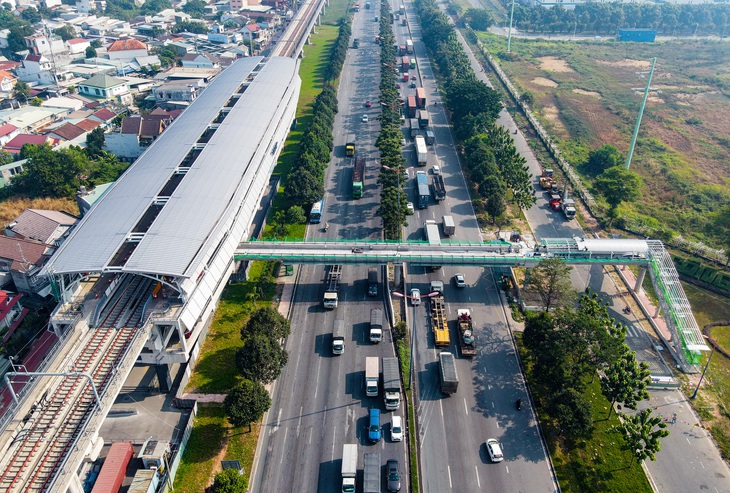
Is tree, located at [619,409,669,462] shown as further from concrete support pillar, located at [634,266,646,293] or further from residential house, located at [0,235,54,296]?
residential house, located at [0,235,54,296]

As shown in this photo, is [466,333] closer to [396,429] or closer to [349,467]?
[396,429]

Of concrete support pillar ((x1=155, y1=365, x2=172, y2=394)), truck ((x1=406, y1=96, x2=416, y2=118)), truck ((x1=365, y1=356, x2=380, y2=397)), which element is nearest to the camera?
truck ((x1=365, y1=356, x2=380, y2=397))

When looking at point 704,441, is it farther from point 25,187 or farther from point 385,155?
point 25,187

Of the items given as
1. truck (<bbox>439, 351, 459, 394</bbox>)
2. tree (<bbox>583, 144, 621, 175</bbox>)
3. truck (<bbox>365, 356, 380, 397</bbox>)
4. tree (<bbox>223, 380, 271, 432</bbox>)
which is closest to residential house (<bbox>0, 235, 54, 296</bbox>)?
tree (<bbox>223, 380, 271, 432</bbox>)

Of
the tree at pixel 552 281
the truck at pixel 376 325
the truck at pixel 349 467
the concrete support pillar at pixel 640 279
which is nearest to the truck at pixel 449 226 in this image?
the tree at pixel 552 281

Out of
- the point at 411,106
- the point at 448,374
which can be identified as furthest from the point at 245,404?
the point at 411,106
